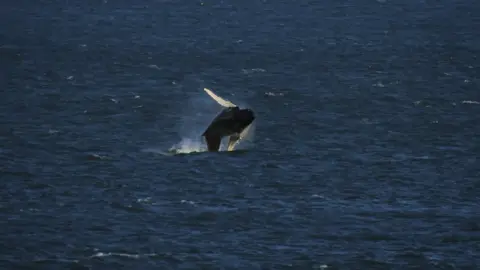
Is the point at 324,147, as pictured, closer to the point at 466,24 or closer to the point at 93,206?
the point at 93,206

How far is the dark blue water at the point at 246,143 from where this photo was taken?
9856 cm

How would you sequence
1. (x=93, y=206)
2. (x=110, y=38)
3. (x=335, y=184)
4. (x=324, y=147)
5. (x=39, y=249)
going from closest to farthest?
(x=39, y=249)
(x=93, y=206)
(x=335, y=184)
(x=324, y=147)
(x=110, y=38)

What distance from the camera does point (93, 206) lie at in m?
106

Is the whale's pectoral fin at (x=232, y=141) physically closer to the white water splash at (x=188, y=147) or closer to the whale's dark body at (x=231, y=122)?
the whale's dark body at (x=231, y=122)

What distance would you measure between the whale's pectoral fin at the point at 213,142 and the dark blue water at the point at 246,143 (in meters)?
2.51

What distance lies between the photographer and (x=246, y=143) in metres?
124

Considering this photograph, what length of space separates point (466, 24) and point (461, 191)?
76.8 m

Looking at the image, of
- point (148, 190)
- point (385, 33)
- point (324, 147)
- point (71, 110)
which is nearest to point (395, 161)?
point (324, 147)

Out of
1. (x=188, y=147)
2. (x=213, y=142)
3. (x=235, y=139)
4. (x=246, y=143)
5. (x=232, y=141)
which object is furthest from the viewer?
(x=246, y=143)

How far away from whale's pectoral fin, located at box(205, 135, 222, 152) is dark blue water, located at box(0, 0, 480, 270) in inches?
98.9

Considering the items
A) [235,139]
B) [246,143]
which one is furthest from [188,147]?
[235,139]

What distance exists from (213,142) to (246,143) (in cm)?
1419

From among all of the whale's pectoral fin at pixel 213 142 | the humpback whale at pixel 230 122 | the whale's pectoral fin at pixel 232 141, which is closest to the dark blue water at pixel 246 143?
the whale's pectoral fin at pixel 232 141

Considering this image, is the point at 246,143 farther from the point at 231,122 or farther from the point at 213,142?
the point at 231,122
